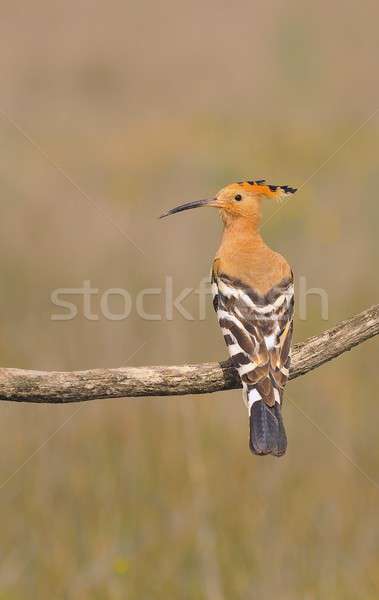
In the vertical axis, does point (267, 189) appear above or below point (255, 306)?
above

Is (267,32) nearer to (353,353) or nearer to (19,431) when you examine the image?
(353,353)

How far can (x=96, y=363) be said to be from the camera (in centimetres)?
715

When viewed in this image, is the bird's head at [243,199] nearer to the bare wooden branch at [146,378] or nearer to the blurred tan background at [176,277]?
the blurred tan background at [176,277]

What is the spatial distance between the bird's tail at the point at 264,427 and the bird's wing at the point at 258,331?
18 mm

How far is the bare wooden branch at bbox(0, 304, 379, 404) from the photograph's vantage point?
4.65 meters

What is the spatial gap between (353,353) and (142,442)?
145 cm

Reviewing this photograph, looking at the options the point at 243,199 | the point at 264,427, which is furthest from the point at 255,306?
the point at 243,199

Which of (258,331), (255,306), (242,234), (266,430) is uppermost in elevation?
(242,234)

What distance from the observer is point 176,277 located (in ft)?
24.3

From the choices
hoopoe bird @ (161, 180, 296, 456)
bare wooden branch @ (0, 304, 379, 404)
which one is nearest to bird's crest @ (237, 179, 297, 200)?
hoopoe bird @ (161, 180, 296, 456)

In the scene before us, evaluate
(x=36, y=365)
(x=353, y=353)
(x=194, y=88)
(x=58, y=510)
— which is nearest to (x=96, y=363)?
(x=36, y=365)

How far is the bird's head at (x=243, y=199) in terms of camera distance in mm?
6758

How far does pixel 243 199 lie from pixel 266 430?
76.2 inches

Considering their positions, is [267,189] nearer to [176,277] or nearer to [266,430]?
[176,277]
